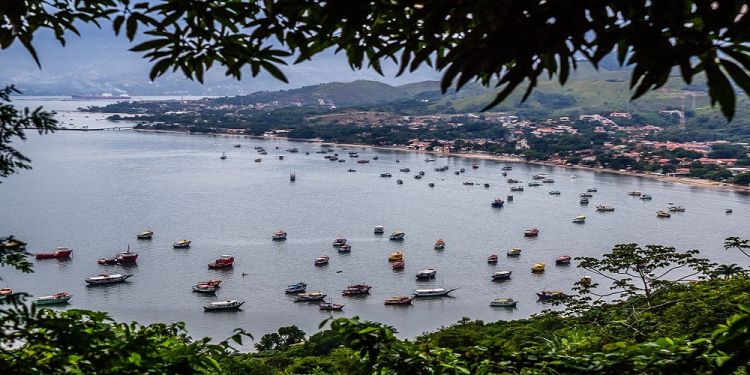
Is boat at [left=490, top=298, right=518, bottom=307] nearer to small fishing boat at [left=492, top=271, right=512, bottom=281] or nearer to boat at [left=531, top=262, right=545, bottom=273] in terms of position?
small fishing boat at [left=492, top=271, right=512, bottom=281]

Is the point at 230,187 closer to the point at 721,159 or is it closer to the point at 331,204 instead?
the point at 331,204

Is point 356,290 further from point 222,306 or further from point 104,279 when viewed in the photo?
point 104,279

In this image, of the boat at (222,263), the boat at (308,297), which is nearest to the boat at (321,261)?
the boat at (222,263)

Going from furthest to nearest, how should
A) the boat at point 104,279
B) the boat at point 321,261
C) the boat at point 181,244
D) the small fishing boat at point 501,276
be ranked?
the boat at point 181,244, the boat at point 321,261, the small fishing boat at point 501,276, the boat at point 104,279

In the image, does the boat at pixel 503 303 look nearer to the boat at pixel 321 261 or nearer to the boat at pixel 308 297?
the boat at pixel 308 297

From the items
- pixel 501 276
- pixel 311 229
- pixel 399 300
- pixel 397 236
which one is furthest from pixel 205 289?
pixel 501 276

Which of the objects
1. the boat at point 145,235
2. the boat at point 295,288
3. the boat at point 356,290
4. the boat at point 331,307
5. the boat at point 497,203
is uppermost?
the boat at point 145,235

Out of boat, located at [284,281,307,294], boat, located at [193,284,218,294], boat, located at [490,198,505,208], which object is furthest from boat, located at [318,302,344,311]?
boat, located at [490,198,505,208]

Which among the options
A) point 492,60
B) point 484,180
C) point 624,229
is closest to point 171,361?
point 492,60
